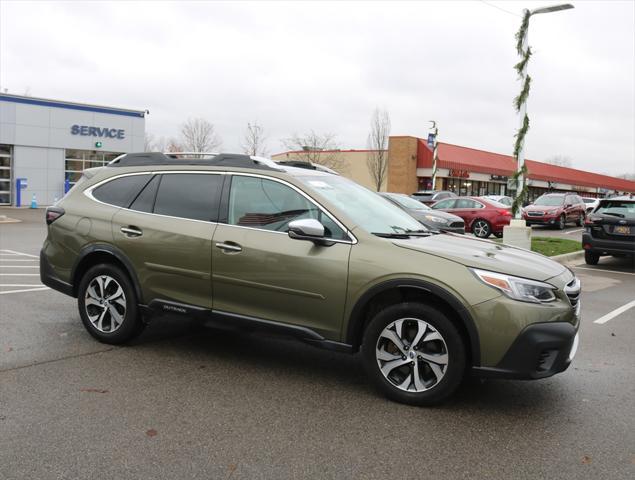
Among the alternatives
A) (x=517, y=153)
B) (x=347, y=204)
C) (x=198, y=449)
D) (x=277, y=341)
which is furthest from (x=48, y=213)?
(x=517, y=153)

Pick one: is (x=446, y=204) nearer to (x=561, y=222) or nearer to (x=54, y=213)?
(x=561, y=222)

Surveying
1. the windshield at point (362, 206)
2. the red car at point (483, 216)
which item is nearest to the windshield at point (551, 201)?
the red car at point (483, 216)

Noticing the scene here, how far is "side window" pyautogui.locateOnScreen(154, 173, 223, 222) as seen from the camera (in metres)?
4.98

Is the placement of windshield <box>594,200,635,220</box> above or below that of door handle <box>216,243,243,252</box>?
above

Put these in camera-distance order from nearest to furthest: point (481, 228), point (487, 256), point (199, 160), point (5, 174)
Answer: point (487, 256), point (199, 160), point (481, 228), point (5, 174)

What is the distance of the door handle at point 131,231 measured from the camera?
5.19 meters

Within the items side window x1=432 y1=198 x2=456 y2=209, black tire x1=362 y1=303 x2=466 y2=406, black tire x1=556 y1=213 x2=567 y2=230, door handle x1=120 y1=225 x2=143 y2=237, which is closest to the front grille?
black tire x1=362 y1=303 x2=466 y2=406

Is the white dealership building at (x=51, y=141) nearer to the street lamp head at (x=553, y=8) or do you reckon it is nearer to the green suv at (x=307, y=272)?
the street lamp head at (x=553, y=8)

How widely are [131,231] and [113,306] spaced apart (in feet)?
2.42

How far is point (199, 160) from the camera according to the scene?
524cm

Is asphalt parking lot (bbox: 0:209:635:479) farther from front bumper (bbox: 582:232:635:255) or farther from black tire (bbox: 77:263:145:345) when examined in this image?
front bumper (bbox: 582:232:635:255)

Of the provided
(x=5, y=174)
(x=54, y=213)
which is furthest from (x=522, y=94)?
(x=5, y=174)

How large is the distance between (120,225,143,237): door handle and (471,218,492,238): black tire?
16537 mm

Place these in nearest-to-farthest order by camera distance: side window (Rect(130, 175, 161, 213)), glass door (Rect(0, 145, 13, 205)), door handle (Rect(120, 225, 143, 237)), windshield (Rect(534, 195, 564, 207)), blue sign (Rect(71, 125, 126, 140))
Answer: door handle (Rect(120, 225, 143, 237))
side window (Rect(130, 175, 161, 213))
windshield (Rect(534, 195, 564, 207))
glass door (Rect(0, 145, 13, 205))
blue sign (Rect(71, 125, 126, 140))
